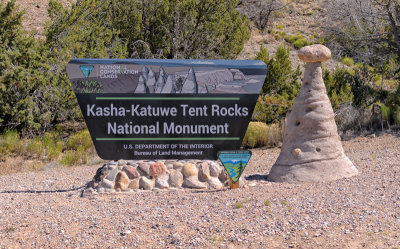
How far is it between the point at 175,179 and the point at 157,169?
0.94 ft

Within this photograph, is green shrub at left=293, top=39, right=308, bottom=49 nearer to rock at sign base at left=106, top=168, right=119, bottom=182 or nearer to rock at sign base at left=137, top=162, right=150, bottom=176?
rock at sign base at left=137, top=162, right=150, bottom=176

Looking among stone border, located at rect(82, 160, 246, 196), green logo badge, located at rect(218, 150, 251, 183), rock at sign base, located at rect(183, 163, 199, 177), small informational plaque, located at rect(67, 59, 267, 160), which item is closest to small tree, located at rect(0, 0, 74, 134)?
small informational plaque, located at rect(67, 59, 267, 160)

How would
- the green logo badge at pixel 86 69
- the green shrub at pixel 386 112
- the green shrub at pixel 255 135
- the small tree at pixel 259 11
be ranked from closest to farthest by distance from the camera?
1. the green logo badge at pixel 86 69
2. the green shrub at pixel 255 135
3. the green shrub at pixel 386 112
4. the small tree at pixel 259 11

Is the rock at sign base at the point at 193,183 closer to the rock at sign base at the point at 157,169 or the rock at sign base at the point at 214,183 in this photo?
the rock at sign base at the point at 214,183

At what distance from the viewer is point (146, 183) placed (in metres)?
7.21

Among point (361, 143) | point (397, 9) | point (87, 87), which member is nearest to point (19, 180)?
point (87, 87)

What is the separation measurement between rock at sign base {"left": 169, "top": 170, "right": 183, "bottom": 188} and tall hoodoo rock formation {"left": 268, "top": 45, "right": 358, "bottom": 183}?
4.57 feet

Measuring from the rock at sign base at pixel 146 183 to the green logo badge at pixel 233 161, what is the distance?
1042mm

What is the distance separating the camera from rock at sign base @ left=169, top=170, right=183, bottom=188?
7242 millimetres

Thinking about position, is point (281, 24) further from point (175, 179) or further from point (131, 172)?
point (131, 172)

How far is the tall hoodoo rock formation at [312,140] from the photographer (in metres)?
7.43

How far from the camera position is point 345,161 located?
7645mm

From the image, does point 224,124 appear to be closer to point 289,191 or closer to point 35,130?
point 289,191

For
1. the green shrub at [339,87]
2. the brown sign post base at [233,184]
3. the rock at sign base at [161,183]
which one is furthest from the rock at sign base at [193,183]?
the green shrub at [339,87]
